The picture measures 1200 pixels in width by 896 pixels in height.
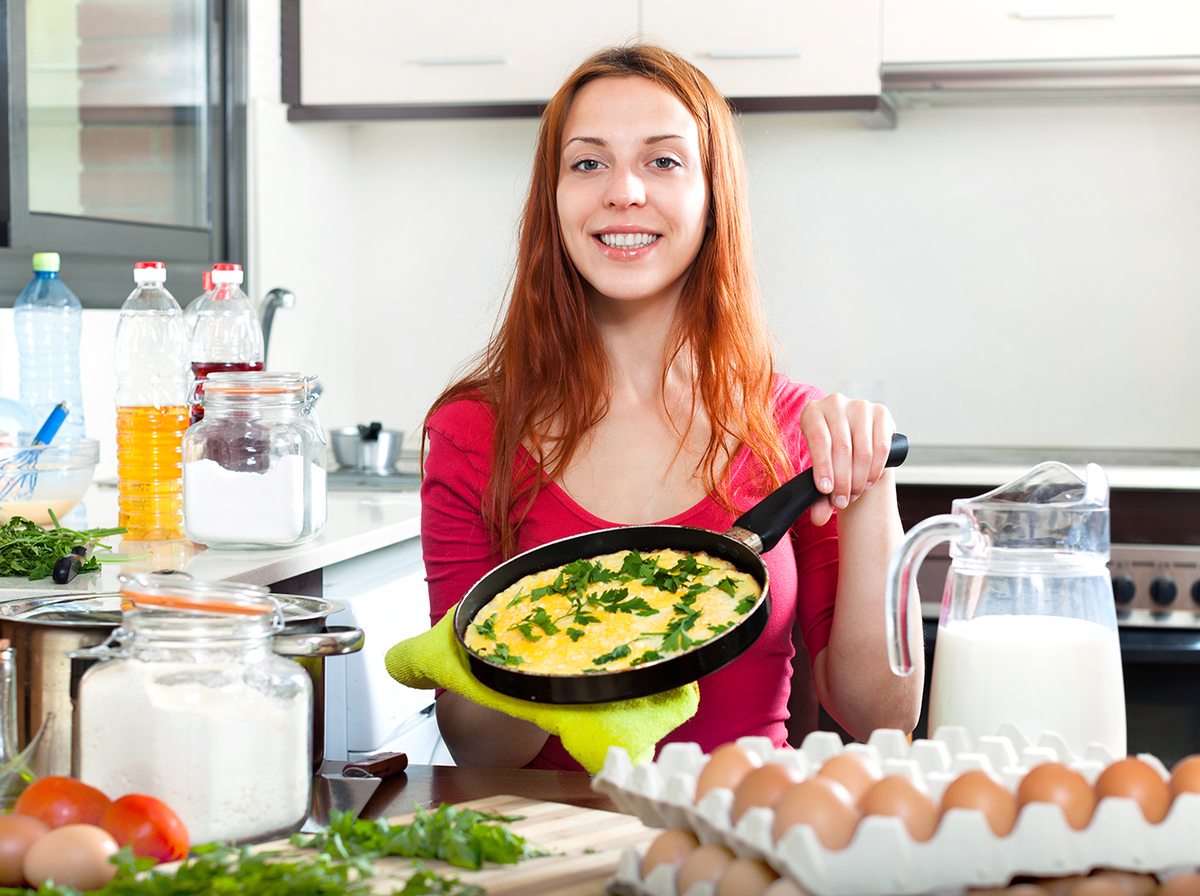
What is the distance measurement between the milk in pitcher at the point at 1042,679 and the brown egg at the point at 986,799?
0.18m

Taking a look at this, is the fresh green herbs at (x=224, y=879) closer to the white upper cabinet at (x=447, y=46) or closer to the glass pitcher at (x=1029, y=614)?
the glass pitcher at (x=1029, y=614)

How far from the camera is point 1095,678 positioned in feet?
2.46

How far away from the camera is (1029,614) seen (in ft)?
2.55

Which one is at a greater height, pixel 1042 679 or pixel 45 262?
pixel 45 262

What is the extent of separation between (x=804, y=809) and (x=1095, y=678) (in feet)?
0.93

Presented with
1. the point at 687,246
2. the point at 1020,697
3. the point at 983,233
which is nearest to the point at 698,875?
the point at 1020,697

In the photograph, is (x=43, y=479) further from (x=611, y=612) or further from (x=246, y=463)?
(x=611, y=612)

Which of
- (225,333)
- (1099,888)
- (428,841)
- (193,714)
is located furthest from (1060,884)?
(225,333)

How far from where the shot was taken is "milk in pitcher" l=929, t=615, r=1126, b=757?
75 centimetres

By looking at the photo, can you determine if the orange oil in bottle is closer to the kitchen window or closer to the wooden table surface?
the kitchen window

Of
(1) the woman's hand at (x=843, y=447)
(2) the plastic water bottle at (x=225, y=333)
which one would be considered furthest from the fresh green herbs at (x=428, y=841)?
(2) the plastic water bottle at (x=225, y=333)

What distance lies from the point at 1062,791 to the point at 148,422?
1.41 m

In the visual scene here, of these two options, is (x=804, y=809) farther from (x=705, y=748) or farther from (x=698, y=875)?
(x=705, y=748)

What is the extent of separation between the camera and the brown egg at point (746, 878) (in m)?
0.57
